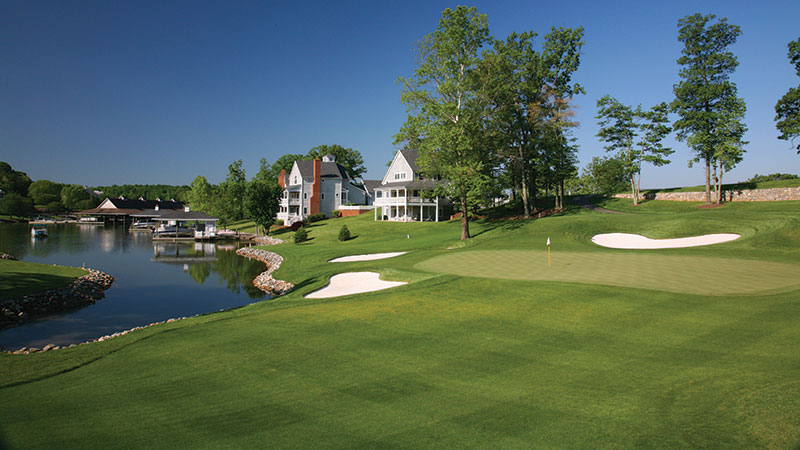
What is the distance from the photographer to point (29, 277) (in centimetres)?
2220

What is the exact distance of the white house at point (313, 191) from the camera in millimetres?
70375

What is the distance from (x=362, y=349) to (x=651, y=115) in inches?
2064

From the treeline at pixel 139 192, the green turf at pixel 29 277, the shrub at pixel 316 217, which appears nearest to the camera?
the green turf at pixel 29 277

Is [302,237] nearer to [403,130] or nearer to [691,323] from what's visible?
[403,130]

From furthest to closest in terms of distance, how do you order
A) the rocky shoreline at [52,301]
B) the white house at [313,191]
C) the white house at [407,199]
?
1. the white house at [313,191]
2. the white house at [407,199]
3. the rocky shoreline at [52,301]

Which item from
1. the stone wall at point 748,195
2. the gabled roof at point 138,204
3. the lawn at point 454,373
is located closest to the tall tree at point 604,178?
the stone wall at point 748,195

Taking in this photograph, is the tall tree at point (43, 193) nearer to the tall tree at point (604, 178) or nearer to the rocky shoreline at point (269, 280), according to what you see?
the rocky shoreline at point (269, 280)

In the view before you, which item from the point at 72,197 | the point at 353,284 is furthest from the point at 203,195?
the point at 353,284

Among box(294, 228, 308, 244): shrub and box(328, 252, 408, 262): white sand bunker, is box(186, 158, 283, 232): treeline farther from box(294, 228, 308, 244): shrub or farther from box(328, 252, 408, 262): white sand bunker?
box(328, 252, 408, 262): white sand bunker

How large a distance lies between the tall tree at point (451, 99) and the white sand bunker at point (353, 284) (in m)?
Result: 14.4

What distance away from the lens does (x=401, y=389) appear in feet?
22.3

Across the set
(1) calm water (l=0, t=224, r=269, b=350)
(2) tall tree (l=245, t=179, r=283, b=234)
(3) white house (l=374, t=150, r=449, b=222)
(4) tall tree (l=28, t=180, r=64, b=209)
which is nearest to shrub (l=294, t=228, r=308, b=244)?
(1) calm water (l=0, t=224, r=269, b=350)

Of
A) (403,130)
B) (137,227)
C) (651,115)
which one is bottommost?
(137,227)

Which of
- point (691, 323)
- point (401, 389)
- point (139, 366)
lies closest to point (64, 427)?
point (139, 366)
